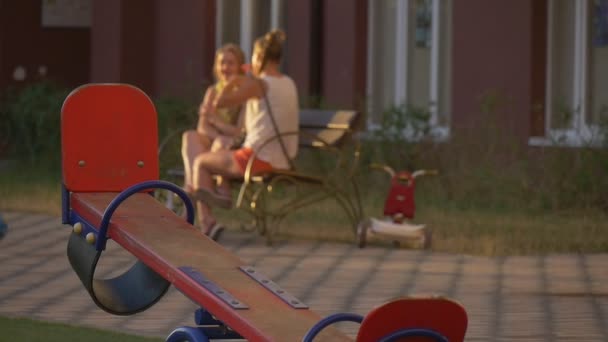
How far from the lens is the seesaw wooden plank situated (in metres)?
5.14

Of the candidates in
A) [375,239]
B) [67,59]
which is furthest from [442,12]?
[67,59]

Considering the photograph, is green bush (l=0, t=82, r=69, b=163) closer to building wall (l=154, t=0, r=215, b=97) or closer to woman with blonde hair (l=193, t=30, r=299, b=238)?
building wall (l=154, t=0, r=215, b=97)

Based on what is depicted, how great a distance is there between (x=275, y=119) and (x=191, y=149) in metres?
0.84

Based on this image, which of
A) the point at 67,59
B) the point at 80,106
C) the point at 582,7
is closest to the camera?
the point at 80,106

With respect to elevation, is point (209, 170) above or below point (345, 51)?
below

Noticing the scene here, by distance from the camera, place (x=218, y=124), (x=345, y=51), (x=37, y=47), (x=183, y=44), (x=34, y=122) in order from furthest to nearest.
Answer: (x=37, y=47) < (x=183, y=44) < (x=34, y=122) < (x=345, y=51) < (x=218, y=124)

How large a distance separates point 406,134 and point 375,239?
3.71m

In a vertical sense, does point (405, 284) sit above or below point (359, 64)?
below

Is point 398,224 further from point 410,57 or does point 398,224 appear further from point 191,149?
point 410,57

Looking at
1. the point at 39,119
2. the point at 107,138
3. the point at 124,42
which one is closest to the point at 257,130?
the point at 107,138

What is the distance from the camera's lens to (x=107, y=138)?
22.2 feet

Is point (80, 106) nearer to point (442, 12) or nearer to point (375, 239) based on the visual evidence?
point (375, 239)

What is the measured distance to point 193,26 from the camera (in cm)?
1742

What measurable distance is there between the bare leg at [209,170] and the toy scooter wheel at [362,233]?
92 cm
